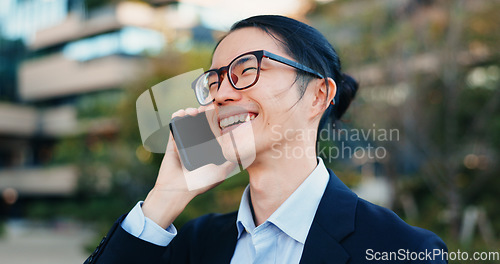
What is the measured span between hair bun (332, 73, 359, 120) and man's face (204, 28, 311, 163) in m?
0.36

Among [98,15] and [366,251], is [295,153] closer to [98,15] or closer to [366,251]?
[366,251]

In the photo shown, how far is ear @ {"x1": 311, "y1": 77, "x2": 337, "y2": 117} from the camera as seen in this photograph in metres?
1.74

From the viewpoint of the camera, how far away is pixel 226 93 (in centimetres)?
166

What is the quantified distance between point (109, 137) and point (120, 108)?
4919mm

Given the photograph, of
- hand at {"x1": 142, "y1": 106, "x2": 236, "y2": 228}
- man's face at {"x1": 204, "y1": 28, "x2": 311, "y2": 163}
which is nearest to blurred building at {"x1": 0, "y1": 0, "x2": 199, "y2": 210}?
hand at {"x1": 142, "y1": 106, "x2": 236, "y2": 228}

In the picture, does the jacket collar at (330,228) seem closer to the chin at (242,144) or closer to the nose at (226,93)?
the chin at (242,144)

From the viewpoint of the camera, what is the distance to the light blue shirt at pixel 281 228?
5.34ft

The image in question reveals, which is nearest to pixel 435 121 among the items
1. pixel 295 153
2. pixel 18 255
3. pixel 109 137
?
pixel 295 153

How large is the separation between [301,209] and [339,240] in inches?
7.3

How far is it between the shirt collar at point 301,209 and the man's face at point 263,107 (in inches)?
6.8

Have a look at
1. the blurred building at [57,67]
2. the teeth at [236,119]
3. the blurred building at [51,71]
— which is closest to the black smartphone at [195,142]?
the teeth at [236,119]

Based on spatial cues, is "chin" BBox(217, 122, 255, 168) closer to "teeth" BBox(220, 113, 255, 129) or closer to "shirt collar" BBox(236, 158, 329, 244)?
"teeth" BBox(220, 113, 255, 129)

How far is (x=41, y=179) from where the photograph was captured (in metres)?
25.1

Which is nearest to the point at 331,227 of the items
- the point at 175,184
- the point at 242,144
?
the point at 242,144
